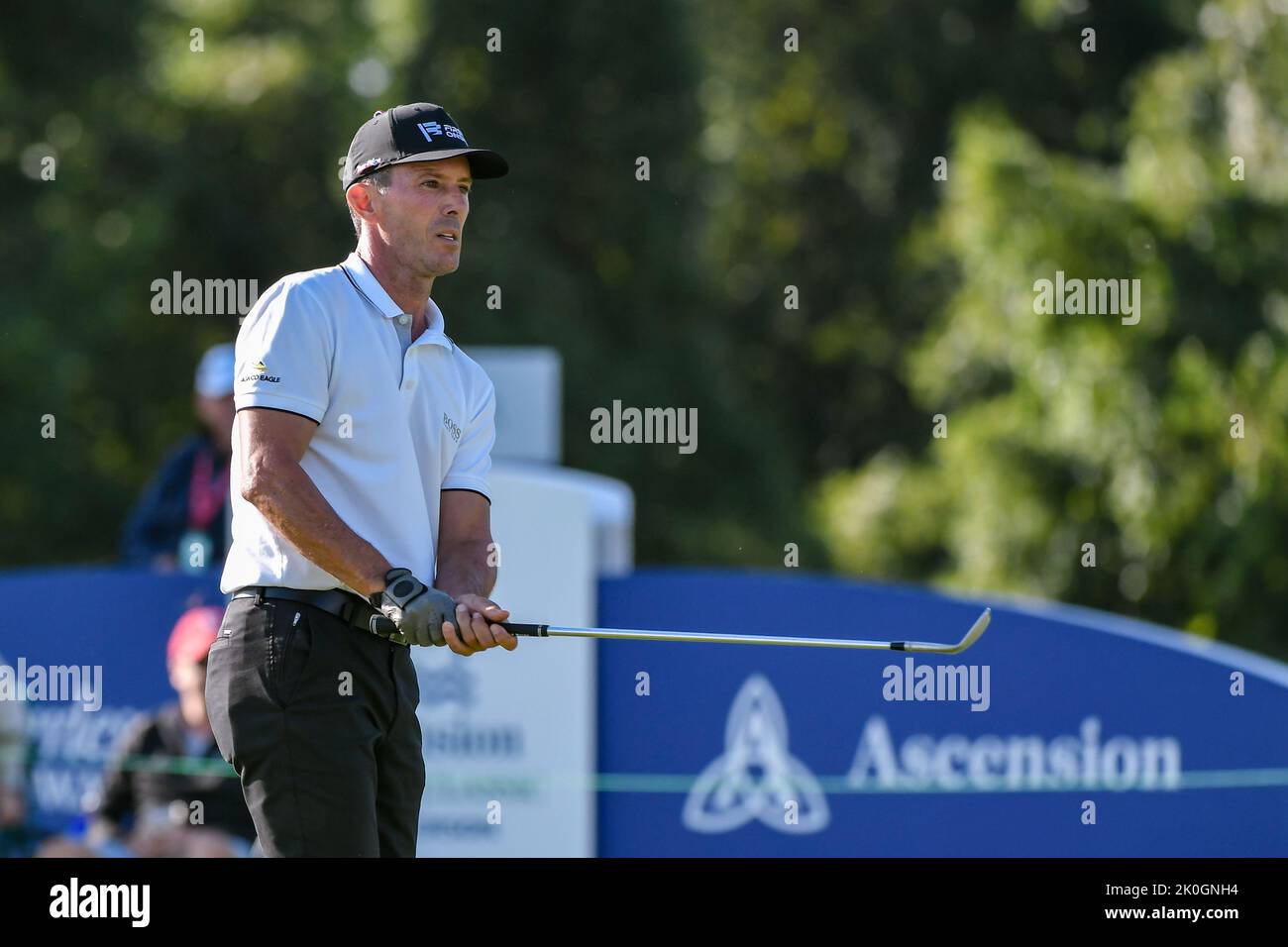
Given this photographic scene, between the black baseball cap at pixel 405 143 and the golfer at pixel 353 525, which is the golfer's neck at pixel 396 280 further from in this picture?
the black baseball cap at pixel 405 143

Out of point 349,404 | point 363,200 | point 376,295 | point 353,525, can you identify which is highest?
point 363,200

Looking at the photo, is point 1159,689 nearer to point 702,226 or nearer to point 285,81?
point 702,226

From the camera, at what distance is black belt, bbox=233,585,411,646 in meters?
5.25

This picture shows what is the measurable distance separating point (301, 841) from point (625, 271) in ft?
70.2

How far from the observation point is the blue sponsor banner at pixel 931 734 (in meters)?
9.10

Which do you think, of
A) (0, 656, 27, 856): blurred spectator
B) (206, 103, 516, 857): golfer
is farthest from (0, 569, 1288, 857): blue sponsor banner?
(206, 103, 516, 857): golfer

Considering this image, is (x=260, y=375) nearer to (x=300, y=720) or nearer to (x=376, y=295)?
(x=376, y=295)

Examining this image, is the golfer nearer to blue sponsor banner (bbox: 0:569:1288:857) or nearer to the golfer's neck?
the golfer's neck

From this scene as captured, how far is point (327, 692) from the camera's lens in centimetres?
521

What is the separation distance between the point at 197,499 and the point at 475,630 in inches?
227

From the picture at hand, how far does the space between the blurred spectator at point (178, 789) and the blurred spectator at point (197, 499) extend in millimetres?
1343

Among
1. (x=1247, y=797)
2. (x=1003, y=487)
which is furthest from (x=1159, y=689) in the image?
(x=1003, y=487)

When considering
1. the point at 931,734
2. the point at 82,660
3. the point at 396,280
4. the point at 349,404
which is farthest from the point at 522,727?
the point at 349,404

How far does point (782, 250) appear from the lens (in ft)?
104
